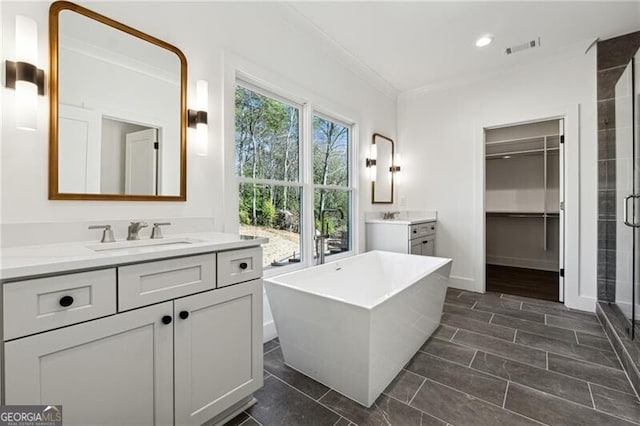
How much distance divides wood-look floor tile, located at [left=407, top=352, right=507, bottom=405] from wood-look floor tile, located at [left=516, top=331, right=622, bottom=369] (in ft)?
2.39

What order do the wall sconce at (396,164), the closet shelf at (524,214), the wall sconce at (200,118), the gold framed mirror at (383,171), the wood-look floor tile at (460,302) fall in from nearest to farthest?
the wall sconce at (200,118), the wood-look floor tile at (460,302), the gold framed mirror at (383,171), the wall sconce at (396,164), the closet shelf at (524,214)

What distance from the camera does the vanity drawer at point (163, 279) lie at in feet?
3.62

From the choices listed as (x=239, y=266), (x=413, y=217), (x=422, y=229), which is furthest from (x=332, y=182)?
(x=239, y=266)

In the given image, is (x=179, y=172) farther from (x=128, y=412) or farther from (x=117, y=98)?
(x=128, y=412)

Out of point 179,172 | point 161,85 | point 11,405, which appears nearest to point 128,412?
point 11,405

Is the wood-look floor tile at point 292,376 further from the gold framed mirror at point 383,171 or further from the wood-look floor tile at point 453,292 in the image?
the wood-look floor tile at point 453,292

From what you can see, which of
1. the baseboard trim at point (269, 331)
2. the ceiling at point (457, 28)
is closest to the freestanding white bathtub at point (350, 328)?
the baseboard trim at point (269, 331)

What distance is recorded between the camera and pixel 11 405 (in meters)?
0.87

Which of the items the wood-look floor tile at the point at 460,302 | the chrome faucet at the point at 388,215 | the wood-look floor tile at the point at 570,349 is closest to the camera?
the wood-look floor tile at the point at 570,349

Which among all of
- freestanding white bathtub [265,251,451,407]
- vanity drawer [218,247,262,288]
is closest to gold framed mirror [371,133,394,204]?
freestanding white bathtub [265,251,451,407]

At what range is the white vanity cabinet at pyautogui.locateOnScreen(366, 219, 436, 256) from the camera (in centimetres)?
338

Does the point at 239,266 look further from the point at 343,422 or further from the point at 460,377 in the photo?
the point at 460,377

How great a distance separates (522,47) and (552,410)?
127 inches

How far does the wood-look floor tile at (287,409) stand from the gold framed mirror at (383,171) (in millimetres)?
2521
